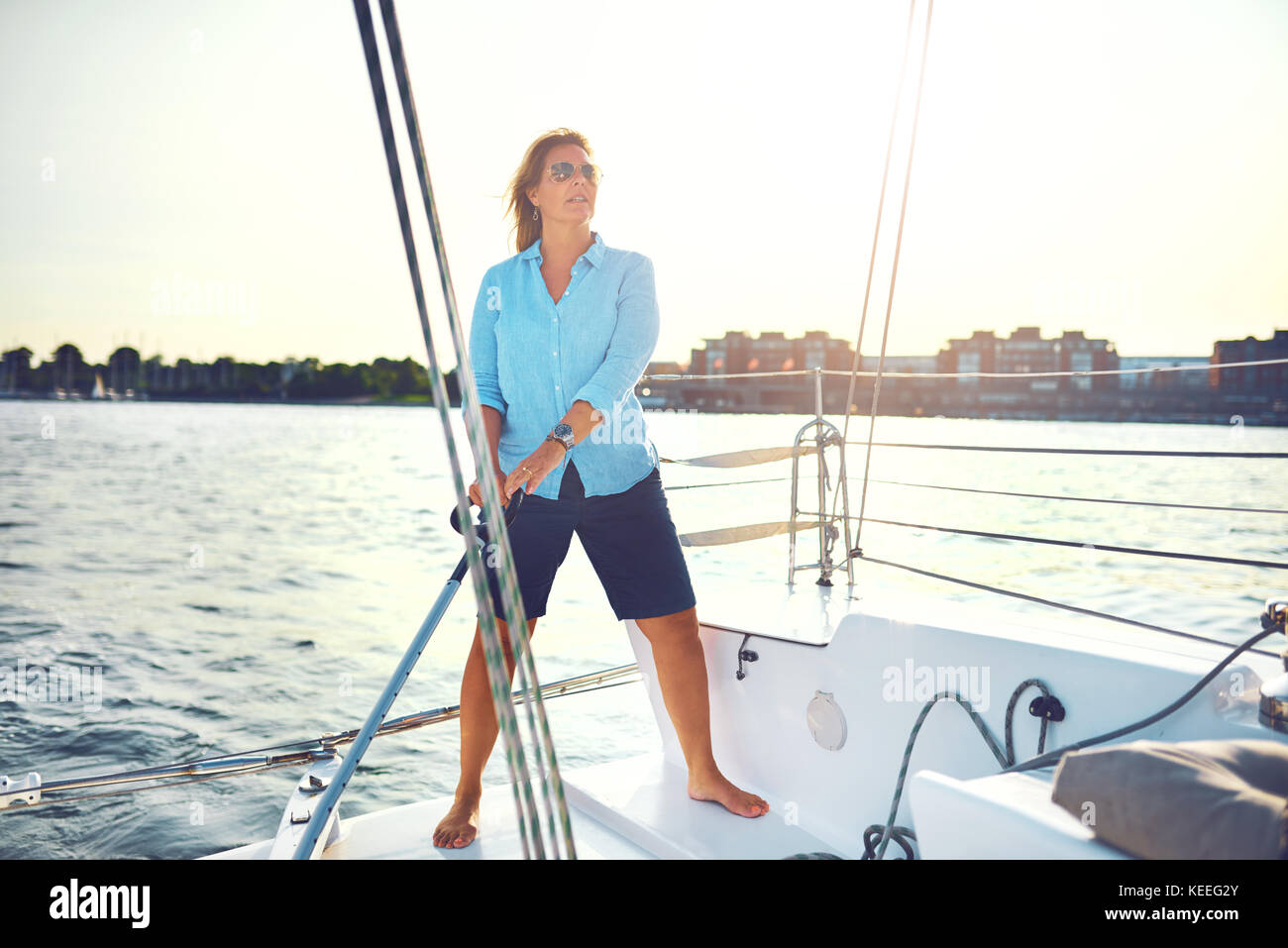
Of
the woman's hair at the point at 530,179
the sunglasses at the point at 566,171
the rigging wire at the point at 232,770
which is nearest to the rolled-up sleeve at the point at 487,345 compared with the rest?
the woman's hair at the point at 530,179

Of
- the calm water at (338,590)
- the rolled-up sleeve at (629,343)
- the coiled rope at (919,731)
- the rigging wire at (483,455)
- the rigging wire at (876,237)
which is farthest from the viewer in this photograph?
the calm water at (338,590)

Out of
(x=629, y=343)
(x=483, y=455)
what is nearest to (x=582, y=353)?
(x=629, y=343)

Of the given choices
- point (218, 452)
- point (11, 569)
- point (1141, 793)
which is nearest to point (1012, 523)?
point (1141, 793)

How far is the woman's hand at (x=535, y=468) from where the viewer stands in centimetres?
135

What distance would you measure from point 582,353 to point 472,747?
0.74m

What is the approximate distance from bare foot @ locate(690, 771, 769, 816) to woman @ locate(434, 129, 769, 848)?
29 cm

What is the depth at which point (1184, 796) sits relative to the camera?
0.78 m

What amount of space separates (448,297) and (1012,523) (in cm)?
1121

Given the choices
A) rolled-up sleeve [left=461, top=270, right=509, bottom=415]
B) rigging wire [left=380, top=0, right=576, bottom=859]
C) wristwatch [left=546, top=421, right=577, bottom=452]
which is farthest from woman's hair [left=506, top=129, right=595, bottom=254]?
rigging wire [left=380, top=0, right=576, bottom=859]

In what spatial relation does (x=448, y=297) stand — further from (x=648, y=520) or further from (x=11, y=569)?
(x=11, y=569)

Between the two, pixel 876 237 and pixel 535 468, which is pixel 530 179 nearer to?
pixel 535 468

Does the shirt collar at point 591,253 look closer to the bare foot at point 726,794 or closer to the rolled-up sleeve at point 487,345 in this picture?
the rolled-up sleeve at point 487,345

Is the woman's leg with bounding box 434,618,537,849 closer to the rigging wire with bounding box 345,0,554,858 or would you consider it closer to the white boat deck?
the white boat deck

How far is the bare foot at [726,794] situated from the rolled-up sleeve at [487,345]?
2.67 ft
